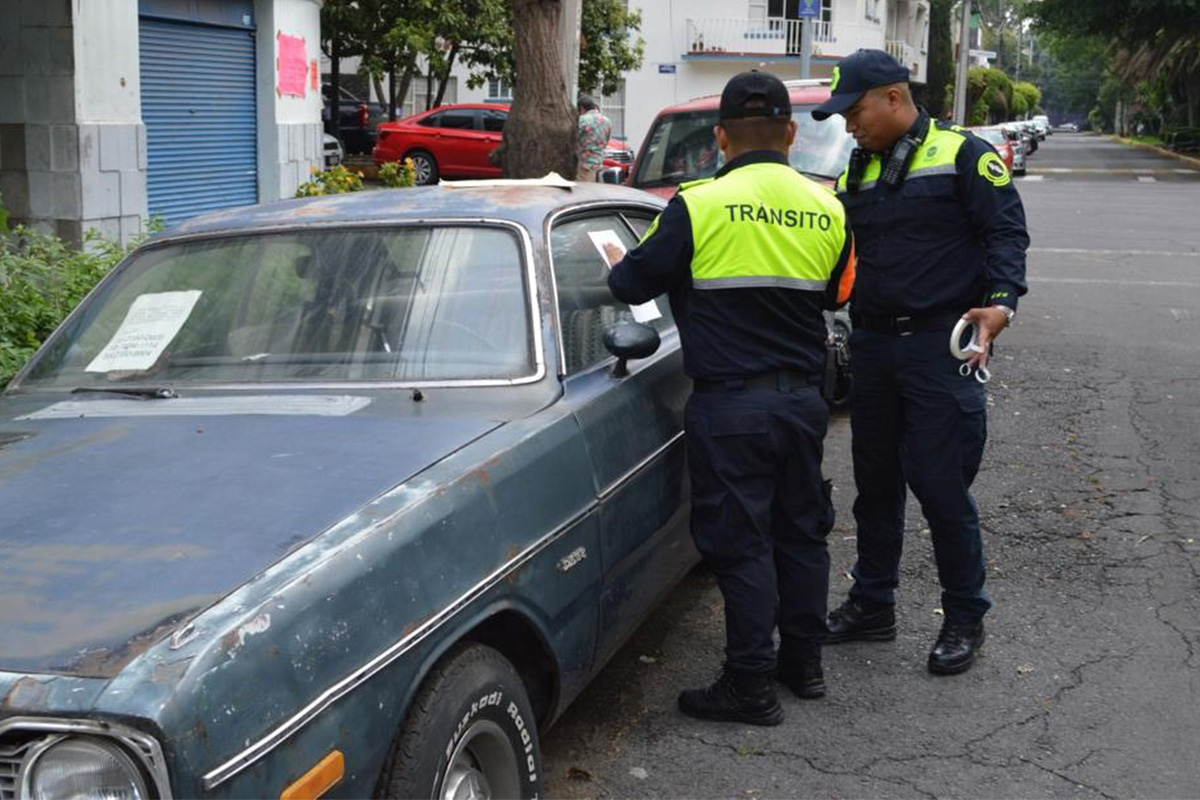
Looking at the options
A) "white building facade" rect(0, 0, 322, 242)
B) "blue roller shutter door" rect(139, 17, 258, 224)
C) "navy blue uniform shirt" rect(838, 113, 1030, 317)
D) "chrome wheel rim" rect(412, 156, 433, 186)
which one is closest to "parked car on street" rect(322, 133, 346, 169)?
"chrome wheel rim" rect(412, 156, 433, 186)

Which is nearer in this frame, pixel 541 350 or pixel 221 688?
pixel 221 688

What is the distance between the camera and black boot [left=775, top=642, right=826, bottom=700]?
14.3 ft

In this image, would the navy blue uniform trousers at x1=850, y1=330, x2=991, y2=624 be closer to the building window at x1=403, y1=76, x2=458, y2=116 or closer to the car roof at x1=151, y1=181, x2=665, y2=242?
the car roof at x1=151, y1=181, x2=665, y2=242

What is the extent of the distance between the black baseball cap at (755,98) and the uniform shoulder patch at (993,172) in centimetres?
66

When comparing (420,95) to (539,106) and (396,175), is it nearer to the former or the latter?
(396,175)

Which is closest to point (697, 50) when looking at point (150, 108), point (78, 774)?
point (150, 108)

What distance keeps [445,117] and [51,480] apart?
2498 cm

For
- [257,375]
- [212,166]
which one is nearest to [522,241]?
[257,375]

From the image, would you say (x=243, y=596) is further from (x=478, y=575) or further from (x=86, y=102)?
(x=86, y=102)

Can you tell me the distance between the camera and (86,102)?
404 inches

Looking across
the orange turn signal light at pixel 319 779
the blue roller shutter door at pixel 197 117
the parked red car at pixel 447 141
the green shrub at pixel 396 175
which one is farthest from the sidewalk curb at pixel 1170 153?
the orange turn signal light at pixel 319 779

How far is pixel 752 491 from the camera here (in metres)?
4.07

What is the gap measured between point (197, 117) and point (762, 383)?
32.2 ft

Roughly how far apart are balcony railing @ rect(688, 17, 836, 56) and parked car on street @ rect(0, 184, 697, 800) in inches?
1656
